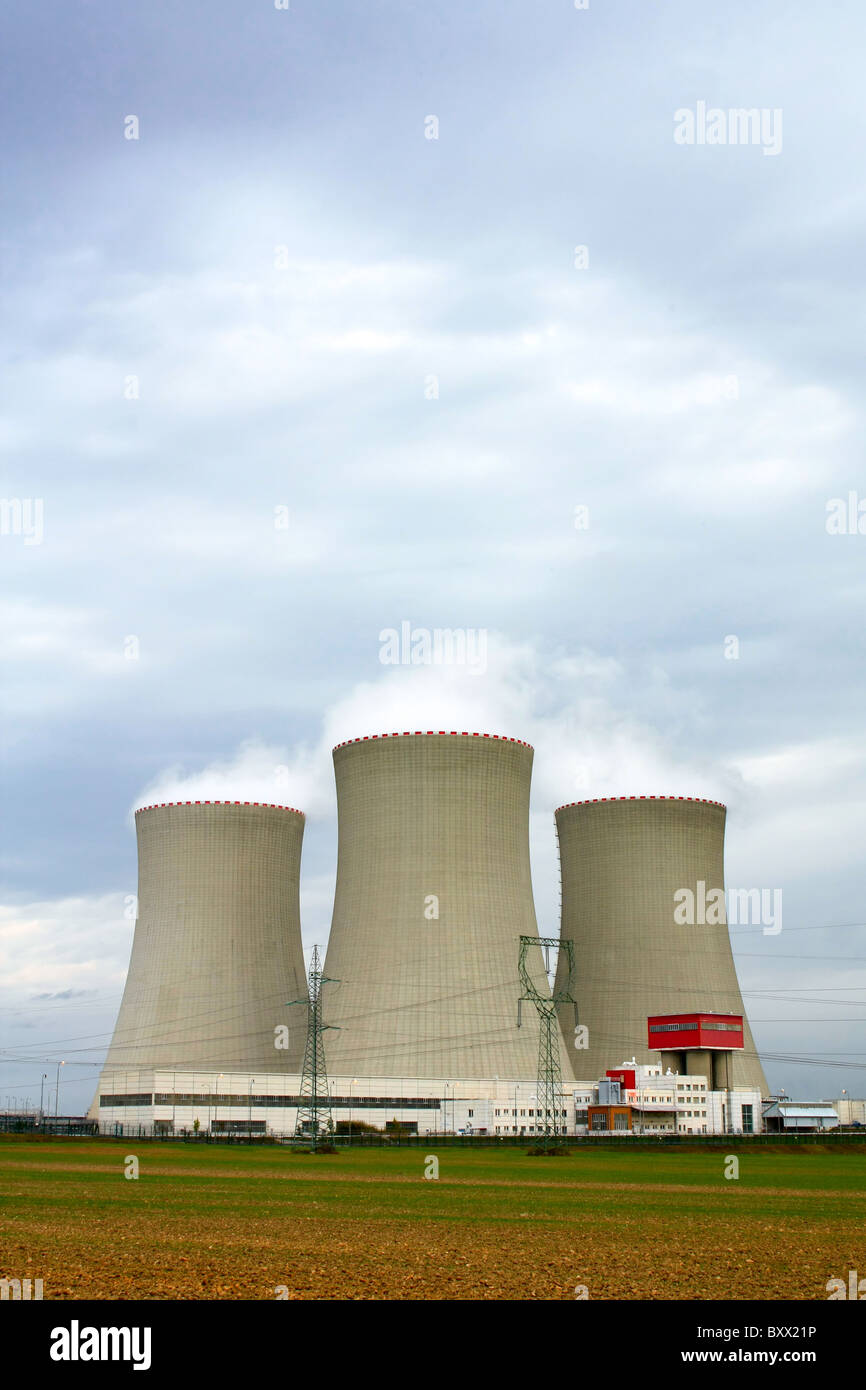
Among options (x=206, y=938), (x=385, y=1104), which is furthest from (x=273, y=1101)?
(x=206, y=938)

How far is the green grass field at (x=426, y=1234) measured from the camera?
831 centimetres

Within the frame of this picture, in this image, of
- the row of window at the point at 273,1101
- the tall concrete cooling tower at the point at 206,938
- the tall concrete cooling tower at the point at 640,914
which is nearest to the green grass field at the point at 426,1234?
the tall concrete cooling tower at the point at 206,938

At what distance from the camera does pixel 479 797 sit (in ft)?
138

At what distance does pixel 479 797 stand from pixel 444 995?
611 centimetres

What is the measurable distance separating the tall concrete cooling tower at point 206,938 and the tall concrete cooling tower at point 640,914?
10.9 meters

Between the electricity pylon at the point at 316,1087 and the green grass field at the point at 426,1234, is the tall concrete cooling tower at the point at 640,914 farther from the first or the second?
the green grass field at the point at 426,1234

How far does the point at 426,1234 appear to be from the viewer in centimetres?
1136

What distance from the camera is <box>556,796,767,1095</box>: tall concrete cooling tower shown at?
48031mm

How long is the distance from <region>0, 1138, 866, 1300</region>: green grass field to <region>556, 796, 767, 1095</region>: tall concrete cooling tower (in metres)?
25.2

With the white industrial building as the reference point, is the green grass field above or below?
above

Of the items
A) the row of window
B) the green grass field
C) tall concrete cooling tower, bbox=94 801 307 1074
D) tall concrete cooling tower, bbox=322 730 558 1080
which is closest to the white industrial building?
the row of window

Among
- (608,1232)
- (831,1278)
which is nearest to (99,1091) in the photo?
(608,1232)

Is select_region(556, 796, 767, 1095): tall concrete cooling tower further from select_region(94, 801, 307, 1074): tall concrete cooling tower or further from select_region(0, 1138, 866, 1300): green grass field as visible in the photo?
select_region(0, 1138, 866, 1300): green grass field
